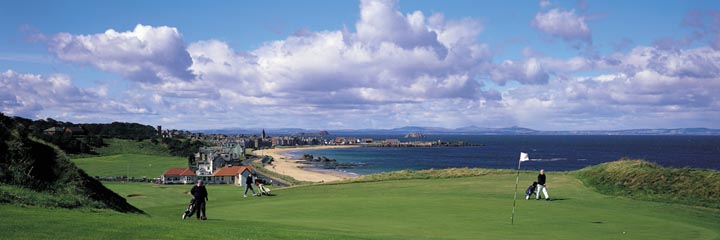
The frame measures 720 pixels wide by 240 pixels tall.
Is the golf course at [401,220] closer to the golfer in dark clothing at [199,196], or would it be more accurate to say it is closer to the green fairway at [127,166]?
the golfer in dark clothing at [199,196]

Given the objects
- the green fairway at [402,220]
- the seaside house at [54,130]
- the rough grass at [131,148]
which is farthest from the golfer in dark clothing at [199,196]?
the seaside house at [54,130]

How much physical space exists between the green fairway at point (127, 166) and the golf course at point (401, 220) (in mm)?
56939

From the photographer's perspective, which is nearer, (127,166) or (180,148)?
(127,166)

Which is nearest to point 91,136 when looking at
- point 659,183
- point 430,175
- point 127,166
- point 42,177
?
point 127,166

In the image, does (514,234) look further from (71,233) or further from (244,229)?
(71,233)

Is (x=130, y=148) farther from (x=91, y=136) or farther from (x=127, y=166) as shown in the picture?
(x=127, y=166)

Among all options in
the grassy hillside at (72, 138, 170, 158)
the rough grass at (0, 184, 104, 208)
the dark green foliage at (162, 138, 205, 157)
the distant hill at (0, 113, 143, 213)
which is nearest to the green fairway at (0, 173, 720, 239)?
the rough grass at (0, 184, 104, 208)

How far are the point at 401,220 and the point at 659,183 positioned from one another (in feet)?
68.7

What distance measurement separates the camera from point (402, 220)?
904 inches

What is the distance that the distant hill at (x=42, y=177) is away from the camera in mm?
19484

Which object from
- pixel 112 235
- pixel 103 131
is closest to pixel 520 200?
pixel 112 235

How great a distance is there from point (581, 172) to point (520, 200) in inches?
697

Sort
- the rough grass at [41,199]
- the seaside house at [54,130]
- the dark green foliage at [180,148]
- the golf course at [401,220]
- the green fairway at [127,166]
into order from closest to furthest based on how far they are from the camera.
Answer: the golf course at [401,220], the rough grass at [41,199], the green fairway at [127,166], the seaside house at [54,130], the dark green foliage at [180,148]

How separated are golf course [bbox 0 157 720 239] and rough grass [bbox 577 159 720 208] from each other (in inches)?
71.0
